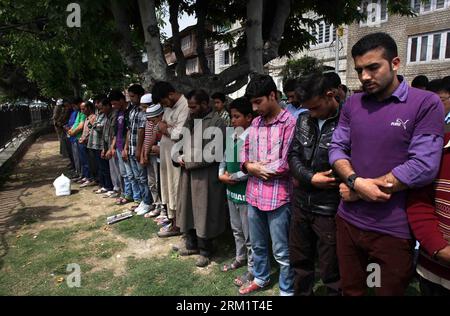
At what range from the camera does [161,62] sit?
204 inches

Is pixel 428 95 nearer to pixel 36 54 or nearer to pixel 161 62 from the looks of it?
pixel 161 62

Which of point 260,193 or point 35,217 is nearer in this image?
point 260,193

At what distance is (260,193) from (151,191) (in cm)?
293

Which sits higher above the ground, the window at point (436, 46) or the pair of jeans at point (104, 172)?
the window at point (436, 46)

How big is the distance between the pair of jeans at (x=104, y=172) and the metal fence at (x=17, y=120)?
5897 millimetres

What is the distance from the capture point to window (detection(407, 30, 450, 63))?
1661 cm

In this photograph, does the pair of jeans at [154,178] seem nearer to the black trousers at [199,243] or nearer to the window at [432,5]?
the black trousers at [199,243]

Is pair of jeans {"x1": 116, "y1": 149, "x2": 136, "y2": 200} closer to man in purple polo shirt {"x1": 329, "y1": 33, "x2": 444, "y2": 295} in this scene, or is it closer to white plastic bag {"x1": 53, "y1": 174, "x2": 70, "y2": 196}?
white plastic bag {"x1": 53, "y1": 174, "x2": 70, "y2": 196}

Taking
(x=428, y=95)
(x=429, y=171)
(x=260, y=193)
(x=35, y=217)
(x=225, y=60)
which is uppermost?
(x=225, y=60)

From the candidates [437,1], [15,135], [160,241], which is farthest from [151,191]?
[437,1]

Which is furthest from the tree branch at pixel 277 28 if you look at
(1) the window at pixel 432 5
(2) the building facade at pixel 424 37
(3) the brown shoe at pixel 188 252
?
(1) the window at pixel 432 5

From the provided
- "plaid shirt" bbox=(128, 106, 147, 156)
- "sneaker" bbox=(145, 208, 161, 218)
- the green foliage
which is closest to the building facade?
the green foliage

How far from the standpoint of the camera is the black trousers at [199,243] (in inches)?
152
